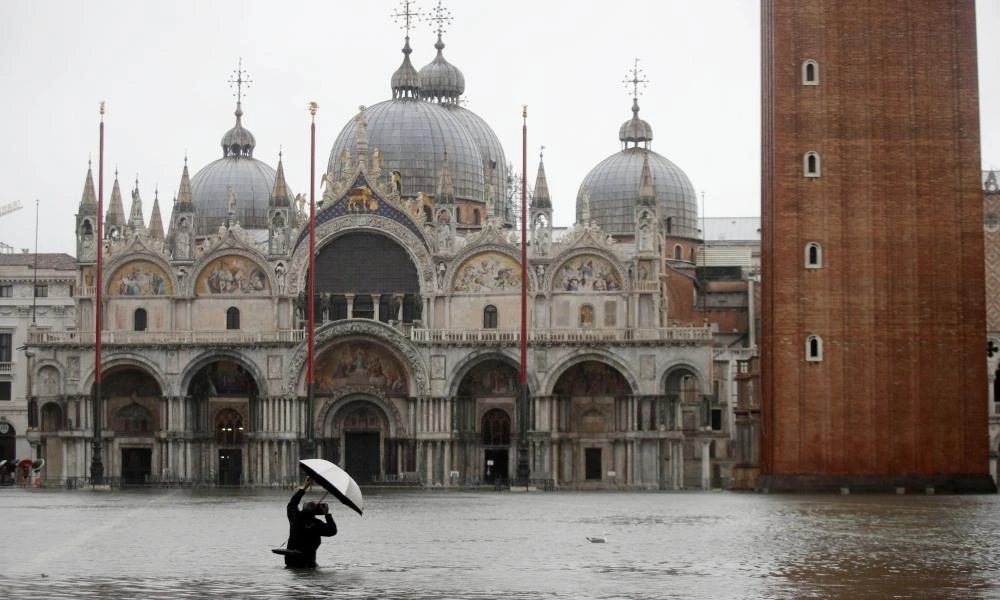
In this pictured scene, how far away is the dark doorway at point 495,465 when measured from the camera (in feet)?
291

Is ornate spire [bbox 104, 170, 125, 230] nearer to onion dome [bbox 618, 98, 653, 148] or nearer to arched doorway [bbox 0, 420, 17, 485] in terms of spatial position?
arched doorway [bbox 0, 420, 17, 485]

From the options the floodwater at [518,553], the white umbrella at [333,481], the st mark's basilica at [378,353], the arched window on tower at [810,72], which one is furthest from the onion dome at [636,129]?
the white umbrella at [333,481]

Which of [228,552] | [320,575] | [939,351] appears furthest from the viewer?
[939,351]

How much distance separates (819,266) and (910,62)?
26.6 feet

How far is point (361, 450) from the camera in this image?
90438 mm

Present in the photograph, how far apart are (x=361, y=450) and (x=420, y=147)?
1842cm

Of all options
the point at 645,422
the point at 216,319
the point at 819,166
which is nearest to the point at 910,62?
the point at 819,166

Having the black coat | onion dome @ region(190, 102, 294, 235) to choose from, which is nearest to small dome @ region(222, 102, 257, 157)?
onion dome @ region(190, 102, 294, 235)

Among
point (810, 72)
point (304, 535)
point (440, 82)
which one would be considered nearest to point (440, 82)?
point (440, 82)

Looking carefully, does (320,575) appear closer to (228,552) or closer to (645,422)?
(228,552)

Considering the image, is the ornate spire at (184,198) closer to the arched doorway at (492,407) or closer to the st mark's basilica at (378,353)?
the st mark's basilica at (378,353)

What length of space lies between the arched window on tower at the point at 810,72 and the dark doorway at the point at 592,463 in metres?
25.9

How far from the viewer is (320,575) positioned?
28.1 metres

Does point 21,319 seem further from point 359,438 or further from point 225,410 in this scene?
point 359,438
